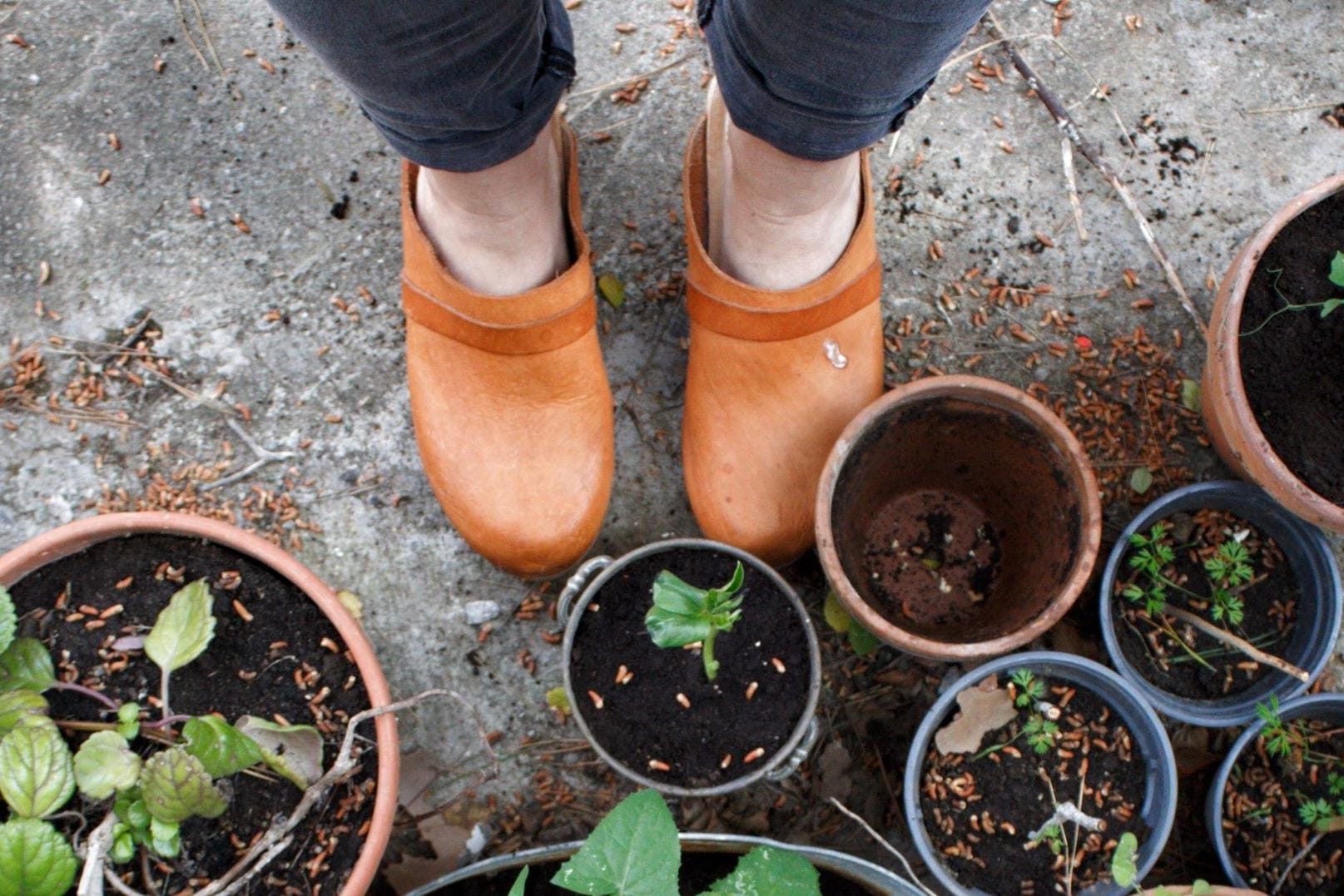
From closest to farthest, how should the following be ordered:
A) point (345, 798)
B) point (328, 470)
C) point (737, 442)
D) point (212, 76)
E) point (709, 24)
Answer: point (709, 24)
point (345, 798)
point (737, 442)
point (328, 470)
point (212, 76)

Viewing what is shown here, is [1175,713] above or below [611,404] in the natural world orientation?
below

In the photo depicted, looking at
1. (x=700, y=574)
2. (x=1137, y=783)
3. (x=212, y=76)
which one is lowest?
(x=1137, y=783)

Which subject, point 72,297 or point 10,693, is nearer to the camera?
point 10,693

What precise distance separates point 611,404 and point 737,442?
0.68 ft

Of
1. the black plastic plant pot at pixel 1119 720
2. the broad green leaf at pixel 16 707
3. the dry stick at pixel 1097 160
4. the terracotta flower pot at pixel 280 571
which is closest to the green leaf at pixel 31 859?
the broad green leaf at pixel 16 707

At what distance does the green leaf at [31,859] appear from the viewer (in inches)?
39.2

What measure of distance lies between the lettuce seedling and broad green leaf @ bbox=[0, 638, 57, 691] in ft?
2.18

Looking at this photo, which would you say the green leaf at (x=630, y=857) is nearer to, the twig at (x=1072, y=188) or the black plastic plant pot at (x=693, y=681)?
the black plastic plant pot at (x=693, y=681)

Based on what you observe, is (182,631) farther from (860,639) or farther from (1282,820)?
(1282,820)

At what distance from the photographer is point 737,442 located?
145 centimetres


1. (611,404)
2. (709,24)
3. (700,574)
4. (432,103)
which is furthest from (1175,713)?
(432,103)

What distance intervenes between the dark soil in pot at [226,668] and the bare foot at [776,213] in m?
0.70

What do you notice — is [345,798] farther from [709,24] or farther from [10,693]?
[709,24]

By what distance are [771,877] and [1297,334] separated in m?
1.01
